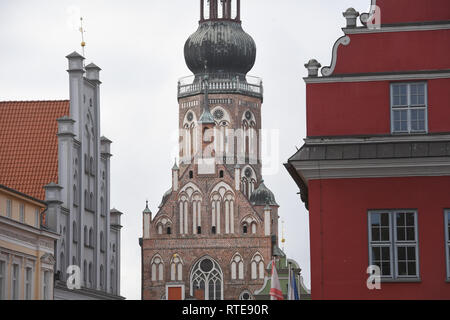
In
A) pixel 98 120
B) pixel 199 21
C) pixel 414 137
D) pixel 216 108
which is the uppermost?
pixel 199 21

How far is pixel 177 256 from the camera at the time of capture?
87.3 m

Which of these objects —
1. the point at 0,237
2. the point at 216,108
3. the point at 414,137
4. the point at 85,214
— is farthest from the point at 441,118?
the point at 216,108

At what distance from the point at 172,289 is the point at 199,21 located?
21.1 metres

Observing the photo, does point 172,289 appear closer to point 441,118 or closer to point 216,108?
point 216,108

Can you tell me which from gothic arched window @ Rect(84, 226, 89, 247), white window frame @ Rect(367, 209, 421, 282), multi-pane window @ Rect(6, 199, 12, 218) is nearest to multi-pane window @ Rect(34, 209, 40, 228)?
multi-pane window @ Rect(6, 199, 12, 218)

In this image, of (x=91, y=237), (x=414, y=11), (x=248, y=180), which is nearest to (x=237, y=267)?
(x=248, y=180)

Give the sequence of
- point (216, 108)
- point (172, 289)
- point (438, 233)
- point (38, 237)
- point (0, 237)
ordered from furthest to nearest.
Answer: point (216, 108) → point (172, 289) → point (38, 237) → point (0, 237) → point (438, 233)

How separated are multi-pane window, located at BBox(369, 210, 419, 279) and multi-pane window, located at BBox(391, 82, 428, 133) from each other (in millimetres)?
1705

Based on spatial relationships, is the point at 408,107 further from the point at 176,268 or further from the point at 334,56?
the point at 176,268

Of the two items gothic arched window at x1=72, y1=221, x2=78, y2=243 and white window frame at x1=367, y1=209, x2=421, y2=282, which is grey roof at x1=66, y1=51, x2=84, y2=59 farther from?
white window frame at x1=367, y1=209, x2=421, y2=282

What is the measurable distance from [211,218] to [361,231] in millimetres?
61356

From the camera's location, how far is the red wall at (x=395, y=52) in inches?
1070

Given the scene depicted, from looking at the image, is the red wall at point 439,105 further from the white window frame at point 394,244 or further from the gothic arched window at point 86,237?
the gothic arched window at point 86,237

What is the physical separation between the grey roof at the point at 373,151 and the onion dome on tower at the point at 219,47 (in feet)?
225
